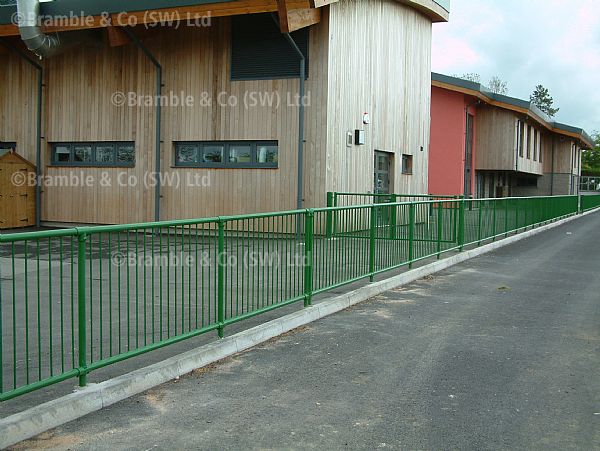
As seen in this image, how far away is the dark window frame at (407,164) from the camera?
22672 mm

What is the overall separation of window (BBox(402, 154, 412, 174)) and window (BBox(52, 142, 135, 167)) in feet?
29.1

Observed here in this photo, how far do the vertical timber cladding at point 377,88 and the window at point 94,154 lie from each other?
6298 mm

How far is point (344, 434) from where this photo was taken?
4.48 meters

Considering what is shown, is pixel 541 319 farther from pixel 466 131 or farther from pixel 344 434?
pixel 466 131

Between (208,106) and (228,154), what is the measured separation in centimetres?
145

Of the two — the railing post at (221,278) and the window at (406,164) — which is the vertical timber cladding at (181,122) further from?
the railing post at (221,278)

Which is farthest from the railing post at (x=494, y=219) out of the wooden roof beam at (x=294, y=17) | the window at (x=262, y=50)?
the wooden roof beam at (x=294, y=17)

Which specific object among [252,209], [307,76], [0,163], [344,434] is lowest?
[344,434]

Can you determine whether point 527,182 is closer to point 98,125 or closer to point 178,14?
point 98,125

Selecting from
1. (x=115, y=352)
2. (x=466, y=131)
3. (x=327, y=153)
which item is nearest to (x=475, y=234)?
(x=327, y=153)

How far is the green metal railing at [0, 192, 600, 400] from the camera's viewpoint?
498 cm

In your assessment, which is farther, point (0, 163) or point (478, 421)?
point (0, 163)

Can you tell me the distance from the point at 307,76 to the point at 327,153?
6.84 ft

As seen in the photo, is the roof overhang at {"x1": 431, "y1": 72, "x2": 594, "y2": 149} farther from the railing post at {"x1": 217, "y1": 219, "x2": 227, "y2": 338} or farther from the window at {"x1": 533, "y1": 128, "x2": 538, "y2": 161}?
the railing post at {"x1": 217, "y1": 219, "x2": 227, "y2": 338}
